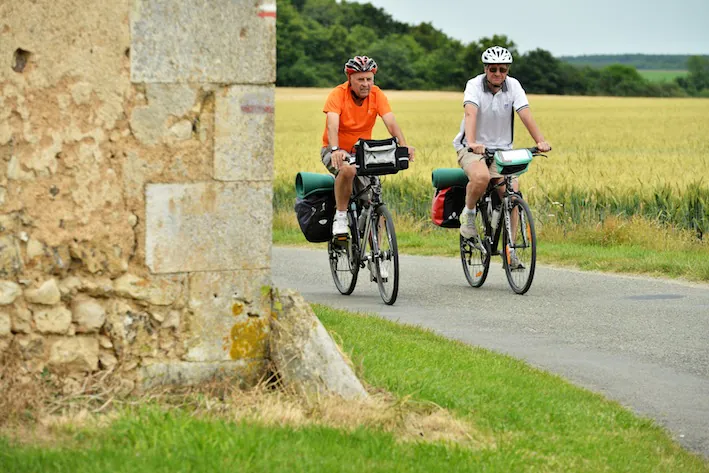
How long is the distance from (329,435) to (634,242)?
36.0 ft

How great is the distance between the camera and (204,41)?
6.10 metres

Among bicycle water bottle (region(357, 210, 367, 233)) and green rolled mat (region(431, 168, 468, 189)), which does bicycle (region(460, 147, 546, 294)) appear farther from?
bicycle water bottle (region(357, 210, 367, 233))

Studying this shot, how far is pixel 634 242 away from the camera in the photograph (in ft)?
51.8

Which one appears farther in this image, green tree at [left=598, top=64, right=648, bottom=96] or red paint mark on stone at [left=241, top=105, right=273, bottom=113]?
green tree at [left=598, top=64, right=648, bottom=96]


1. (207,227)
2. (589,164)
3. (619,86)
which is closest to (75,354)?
(207,227)

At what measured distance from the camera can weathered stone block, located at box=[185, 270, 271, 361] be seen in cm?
617

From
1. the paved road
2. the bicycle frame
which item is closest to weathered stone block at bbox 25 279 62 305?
the paved road

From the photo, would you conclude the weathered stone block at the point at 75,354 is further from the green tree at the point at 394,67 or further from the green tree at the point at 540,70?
the green tree at the point at 394,67

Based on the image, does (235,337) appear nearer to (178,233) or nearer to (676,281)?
(178,233)

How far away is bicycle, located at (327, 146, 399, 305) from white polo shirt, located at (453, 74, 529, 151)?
3.60 feet

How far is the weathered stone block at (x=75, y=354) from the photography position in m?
5.95

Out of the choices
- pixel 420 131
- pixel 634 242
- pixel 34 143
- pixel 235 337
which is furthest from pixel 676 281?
pixel 420 131

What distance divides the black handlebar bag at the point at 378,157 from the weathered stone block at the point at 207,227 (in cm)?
432

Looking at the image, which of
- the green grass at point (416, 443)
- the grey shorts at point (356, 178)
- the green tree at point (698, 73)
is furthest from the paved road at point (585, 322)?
the green tree at point (698, 73)
